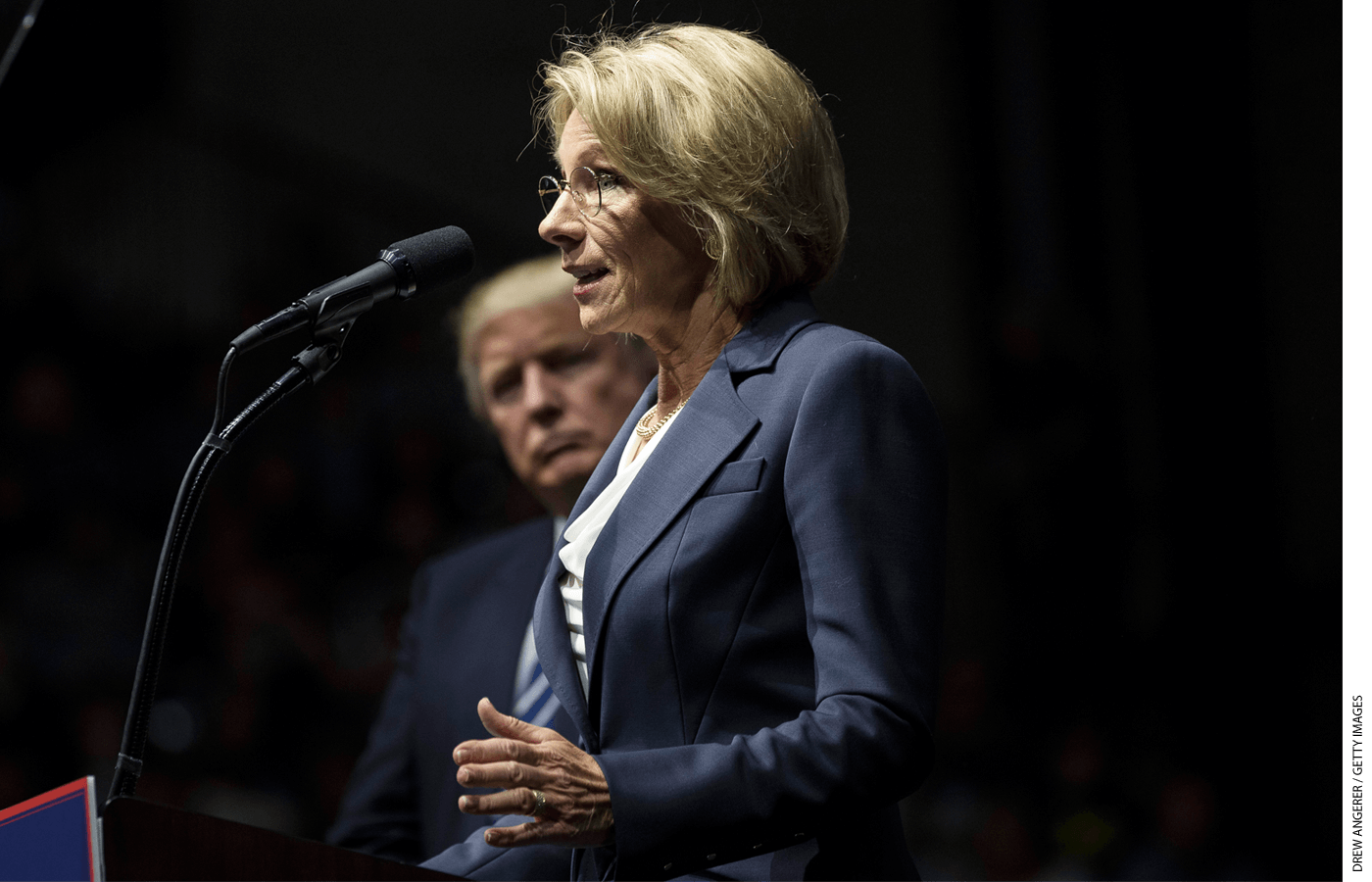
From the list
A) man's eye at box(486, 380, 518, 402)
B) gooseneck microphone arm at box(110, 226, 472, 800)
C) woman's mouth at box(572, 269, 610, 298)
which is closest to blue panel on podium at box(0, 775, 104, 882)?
gooseneck microphone arm at box(110, 226, 472, 800)

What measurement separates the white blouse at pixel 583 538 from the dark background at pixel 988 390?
0.43m

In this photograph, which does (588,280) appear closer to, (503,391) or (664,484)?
(664,484)

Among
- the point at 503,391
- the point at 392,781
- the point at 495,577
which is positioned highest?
the point at 503,391

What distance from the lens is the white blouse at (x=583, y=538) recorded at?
1.41 metres

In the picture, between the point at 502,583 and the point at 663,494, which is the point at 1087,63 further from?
the point at 502,583

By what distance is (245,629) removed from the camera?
2223 millimetres

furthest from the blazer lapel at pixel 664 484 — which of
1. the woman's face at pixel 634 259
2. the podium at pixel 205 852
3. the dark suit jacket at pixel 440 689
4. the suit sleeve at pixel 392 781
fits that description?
the suit sleeve at pixel 392 781

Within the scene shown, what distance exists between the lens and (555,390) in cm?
193

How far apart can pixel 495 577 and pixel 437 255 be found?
735 millimetres

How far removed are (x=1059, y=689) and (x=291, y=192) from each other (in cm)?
159

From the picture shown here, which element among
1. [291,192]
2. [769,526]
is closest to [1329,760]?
[769,526]

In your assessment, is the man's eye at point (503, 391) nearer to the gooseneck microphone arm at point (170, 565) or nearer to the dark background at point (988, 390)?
the dark background at point (988, 390)

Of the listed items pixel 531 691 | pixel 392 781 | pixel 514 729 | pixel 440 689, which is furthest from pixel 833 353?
pixel 392 781

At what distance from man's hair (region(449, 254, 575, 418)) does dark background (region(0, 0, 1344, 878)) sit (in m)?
0.03
